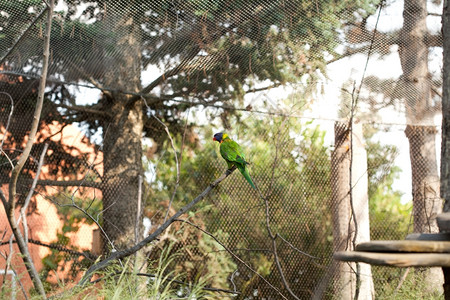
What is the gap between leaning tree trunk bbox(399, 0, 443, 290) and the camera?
3.53 metres

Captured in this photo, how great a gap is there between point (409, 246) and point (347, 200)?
2.86 metres

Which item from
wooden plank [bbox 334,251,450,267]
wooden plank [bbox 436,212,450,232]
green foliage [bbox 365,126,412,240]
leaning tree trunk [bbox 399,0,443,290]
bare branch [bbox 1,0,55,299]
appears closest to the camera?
wooden plank [bbox 334,251,450,267]

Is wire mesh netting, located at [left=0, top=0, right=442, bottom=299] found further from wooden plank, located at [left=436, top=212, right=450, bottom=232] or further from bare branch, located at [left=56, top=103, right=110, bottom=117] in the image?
wooden plank, located at [left=436, top=212, right=450, bottom=232]

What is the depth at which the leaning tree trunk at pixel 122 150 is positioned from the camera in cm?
363

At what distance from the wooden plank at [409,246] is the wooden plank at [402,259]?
16 mm

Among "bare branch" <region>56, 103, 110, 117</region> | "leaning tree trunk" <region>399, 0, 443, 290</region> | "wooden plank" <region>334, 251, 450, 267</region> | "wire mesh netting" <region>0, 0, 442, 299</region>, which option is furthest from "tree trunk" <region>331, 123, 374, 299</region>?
"wooden plank" <region>334, 251, 450, 267</region>

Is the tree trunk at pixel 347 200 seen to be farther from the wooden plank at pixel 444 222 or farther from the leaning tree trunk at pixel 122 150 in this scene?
the wooden plank at pixel 444 222

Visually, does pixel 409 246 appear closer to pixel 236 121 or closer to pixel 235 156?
pixel 235 156

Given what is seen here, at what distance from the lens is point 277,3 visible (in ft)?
10.2

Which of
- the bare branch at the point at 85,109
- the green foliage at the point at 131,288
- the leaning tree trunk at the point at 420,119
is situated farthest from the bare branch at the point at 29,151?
the leaning tree trunk at the point at 420,119

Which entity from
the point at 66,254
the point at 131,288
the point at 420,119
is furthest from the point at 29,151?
the point at 420,119

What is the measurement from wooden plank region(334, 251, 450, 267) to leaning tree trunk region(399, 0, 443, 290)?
9.05 feet

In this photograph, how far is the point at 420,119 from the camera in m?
3.95

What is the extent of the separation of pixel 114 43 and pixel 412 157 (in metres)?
2.64
